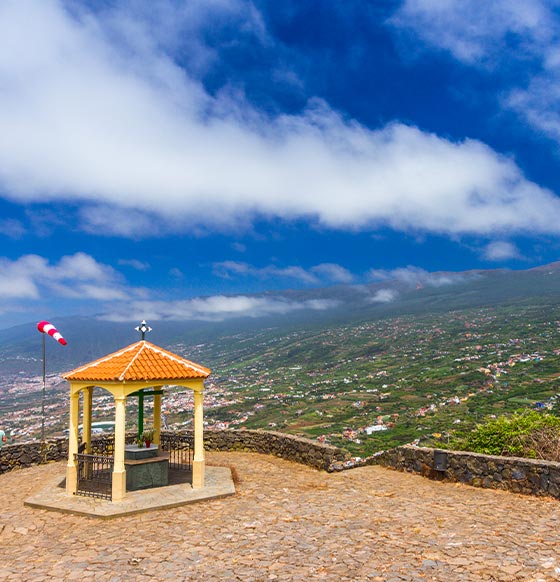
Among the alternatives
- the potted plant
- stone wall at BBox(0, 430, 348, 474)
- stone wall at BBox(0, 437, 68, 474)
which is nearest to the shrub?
stone wall at BBox(0, 430, 348, 474)

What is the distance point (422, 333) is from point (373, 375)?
44.0m

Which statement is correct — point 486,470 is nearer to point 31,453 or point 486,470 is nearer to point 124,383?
point 124,383

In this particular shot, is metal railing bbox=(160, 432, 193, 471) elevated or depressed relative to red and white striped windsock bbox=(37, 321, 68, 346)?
depressed

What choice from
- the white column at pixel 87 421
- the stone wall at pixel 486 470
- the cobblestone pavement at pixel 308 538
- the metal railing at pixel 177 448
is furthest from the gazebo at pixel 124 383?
the stone wall at pixel 486 470

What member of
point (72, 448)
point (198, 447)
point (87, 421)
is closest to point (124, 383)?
point (72, 448)

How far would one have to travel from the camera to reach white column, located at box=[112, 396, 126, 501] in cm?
1116

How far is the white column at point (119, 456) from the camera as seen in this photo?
439 inches

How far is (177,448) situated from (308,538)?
948 cm

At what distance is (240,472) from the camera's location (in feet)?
46.1

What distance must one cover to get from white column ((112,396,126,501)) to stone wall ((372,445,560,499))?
26.0 feet

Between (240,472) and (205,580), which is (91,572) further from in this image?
(240,472)

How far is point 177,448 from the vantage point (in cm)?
1664

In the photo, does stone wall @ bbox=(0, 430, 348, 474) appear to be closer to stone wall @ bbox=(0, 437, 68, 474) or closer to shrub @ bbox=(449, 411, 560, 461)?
stone wall @ bbox=(0, 437, 68, 474)

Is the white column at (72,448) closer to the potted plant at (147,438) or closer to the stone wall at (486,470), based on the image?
the potted plant at (147,438)
